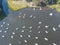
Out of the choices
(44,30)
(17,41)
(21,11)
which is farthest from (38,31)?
(21,11)

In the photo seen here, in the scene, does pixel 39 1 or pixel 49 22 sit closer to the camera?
pixel 49 22

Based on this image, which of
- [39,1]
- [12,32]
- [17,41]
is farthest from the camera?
[39,1]

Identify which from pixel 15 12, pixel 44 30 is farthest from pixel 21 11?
pixel 44 30

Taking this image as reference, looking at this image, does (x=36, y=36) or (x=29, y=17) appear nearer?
(x=36, y=36)

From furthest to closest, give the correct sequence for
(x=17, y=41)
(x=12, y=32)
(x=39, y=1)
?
(x=39, y=1) → (x=12, y=32) → (x=17, y=41)

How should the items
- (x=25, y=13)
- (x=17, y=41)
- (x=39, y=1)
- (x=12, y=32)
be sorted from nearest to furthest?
(x=17, y=41) < (x=12, y=32) < (x=25, y=13) < (x=39, y=1)

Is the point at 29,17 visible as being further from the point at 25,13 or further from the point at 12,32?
the point at 12,32

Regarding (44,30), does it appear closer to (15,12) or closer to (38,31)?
(38,31)

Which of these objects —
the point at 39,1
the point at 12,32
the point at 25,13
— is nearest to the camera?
the point at 12,32

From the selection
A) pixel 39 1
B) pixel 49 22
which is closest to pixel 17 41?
pixel 49 22
